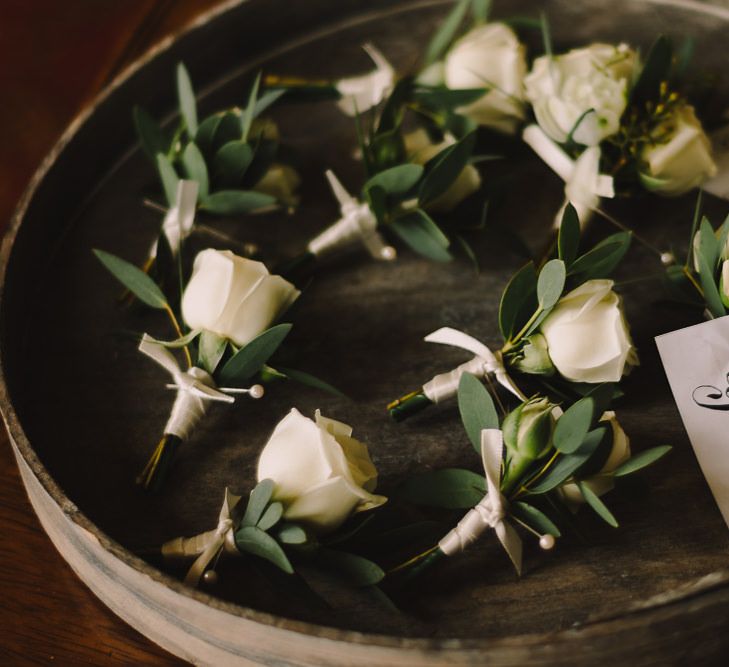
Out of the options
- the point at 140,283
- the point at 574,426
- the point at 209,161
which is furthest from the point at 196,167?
the point at 574,426

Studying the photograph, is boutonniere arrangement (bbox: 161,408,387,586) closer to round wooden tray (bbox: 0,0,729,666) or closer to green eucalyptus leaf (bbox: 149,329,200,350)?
round wooden tray (bbox: 0,0,729,666)

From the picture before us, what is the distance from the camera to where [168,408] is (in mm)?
751

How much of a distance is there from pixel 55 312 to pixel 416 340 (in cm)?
35

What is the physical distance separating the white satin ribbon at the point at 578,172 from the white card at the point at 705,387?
0.16 meters

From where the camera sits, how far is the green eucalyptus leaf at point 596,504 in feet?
1.96

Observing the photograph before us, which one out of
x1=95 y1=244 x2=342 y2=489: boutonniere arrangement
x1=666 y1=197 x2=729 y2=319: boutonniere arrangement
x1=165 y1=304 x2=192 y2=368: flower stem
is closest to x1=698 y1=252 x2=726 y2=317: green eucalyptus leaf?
x1=666 y1=197 x2=729 y2=319: boutonniere arrangement

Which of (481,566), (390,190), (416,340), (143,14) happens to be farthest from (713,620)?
(143,14)

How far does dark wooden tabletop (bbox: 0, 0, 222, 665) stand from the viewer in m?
0.67

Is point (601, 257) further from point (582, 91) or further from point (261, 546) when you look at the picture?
point (261, 546)

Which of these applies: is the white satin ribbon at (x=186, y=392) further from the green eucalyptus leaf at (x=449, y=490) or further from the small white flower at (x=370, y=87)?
the small white flower at (x=370, y=87)

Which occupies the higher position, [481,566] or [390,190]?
[390,190]

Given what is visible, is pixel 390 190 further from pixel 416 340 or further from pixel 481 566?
pixel 481 566

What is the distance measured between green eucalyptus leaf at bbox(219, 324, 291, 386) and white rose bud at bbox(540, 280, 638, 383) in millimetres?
215

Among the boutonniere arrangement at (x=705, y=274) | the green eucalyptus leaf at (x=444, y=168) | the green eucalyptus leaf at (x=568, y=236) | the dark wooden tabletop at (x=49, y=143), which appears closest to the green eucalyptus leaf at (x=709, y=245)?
the boutonniere arrangement at (x=705, y=274)
